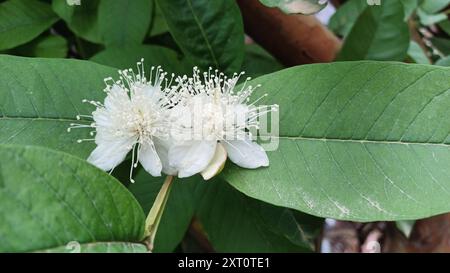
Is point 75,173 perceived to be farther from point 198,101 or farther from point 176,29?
point 176,29

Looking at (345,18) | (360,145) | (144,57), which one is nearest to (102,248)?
(360,145)

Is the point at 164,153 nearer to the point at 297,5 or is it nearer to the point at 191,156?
the point at 191,156

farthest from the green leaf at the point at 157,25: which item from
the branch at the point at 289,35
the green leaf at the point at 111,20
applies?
the branch at the point at 289,35

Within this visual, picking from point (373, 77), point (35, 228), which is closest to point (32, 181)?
point (35, 228)

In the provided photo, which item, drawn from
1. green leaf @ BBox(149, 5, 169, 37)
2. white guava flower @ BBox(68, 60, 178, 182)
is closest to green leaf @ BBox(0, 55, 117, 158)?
white guava flower @ BBox(68, 60, 178, 182)

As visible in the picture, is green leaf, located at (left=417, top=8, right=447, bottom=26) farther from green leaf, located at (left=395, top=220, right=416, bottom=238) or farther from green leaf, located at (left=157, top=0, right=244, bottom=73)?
green leaf, located at (left=157, top=0, right=244, bottom=73)

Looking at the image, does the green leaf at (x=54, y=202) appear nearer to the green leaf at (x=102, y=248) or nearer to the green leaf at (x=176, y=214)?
the green leaf at (x=102, y=248)
